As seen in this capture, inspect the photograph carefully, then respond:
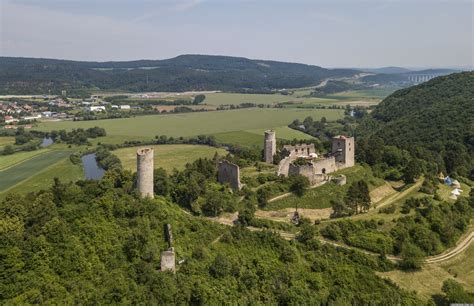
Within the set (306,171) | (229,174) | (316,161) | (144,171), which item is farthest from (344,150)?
(144,171)

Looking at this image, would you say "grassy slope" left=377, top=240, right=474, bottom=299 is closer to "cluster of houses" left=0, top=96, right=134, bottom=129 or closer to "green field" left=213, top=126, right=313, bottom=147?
"green field" left=213, top=126, right=313, bottom=147

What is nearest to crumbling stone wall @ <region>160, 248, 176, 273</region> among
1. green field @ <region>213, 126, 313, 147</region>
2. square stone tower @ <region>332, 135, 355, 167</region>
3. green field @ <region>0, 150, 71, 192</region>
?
square stone tower @ <region>332, 135, 355, 167</region>

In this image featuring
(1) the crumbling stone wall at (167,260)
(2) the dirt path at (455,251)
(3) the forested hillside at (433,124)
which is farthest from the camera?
(3) the forested hillside at (433,124)

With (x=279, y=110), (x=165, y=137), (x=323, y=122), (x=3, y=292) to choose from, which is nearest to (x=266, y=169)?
(x=3, y=292)

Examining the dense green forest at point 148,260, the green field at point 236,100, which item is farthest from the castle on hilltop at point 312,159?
the green field at point 236,100

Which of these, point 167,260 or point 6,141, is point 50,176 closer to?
point 6,141

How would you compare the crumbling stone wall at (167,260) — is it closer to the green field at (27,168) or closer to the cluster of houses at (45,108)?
the green field at (27,168)

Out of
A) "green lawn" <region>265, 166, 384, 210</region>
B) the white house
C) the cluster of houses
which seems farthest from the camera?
the white house
